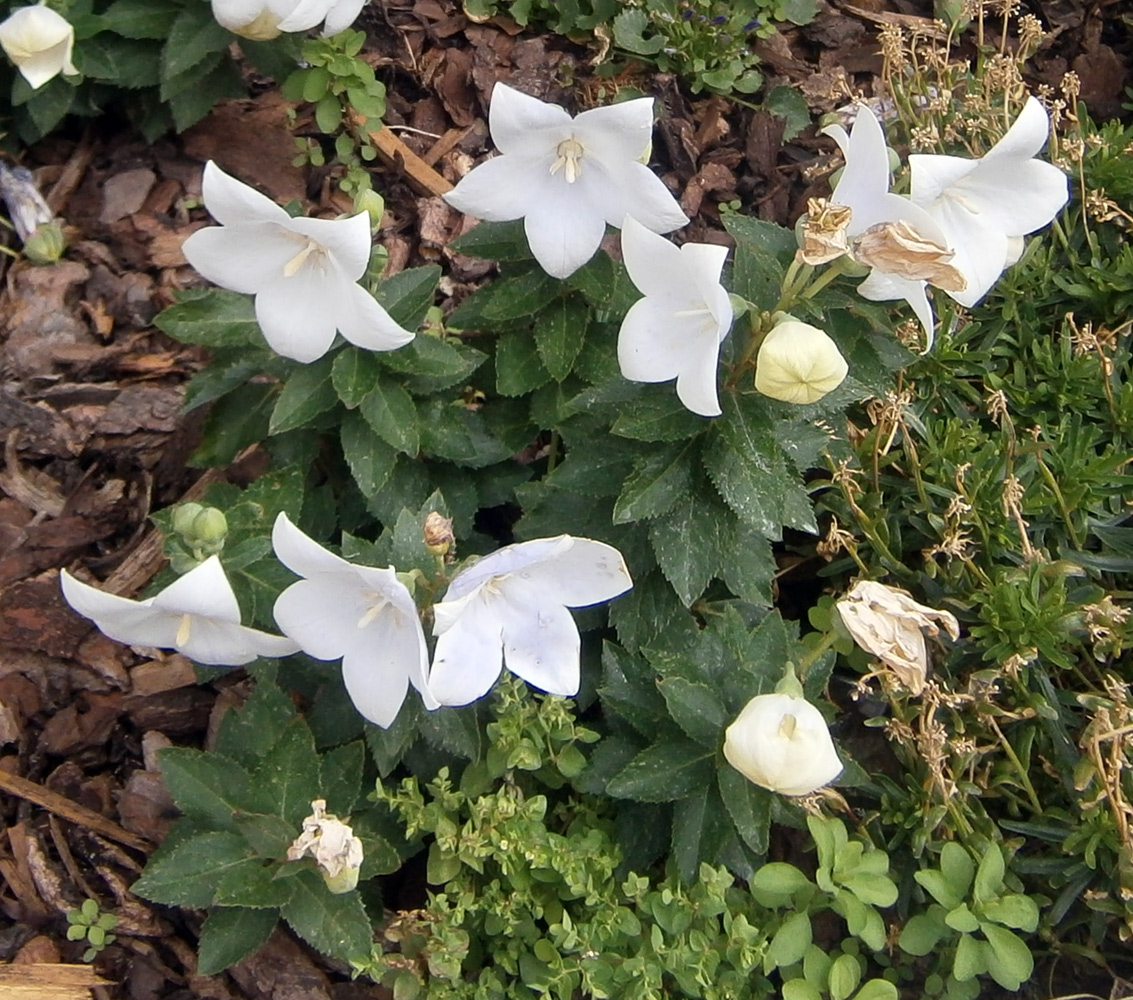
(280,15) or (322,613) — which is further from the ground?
(280,15)

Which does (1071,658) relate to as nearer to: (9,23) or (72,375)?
(72,375)

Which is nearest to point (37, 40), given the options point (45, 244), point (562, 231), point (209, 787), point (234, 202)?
point (45, 244)

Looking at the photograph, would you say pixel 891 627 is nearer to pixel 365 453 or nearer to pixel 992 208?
pixel 992 208

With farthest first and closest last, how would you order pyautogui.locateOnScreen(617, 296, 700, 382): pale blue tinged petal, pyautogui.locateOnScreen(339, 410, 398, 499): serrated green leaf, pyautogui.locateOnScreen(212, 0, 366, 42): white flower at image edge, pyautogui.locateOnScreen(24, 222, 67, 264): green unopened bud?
pyautogui.locateOnScreen(24, 222, 67, 264): green unopened bud < pyautogui.locateOnScreen(212, 0, 366, 42): white flower at image edge < pyautogui.locateOnScreen(339, 410, 398, 499): serrated green leaf < pyautogui.locateOnScreen(617, 296, 700, 382): pale blue tinged petal

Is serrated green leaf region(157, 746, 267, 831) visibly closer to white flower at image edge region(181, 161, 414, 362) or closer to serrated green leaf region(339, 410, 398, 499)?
serrated green leaf region(339, 410, 398, 499)

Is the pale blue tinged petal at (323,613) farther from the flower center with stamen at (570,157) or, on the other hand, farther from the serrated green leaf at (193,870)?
the flower center with stamen at (570,157)

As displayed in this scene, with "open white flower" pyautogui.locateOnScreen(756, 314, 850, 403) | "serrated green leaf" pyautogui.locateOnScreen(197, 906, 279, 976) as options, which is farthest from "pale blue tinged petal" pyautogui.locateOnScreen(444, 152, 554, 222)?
"serrated green leaf" pyautogui.locateOnScreen(197, 906, 279, 976)

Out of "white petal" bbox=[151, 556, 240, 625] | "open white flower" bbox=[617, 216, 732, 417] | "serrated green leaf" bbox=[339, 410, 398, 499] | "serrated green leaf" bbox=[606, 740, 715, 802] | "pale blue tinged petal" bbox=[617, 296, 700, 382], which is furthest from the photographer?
"serrated green leaf" bbox=[339, 410, 398, 499]

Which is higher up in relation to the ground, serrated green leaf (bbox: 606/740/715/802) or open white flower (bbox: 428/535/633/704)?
open white flower (bbox: 428/535/633/704)
